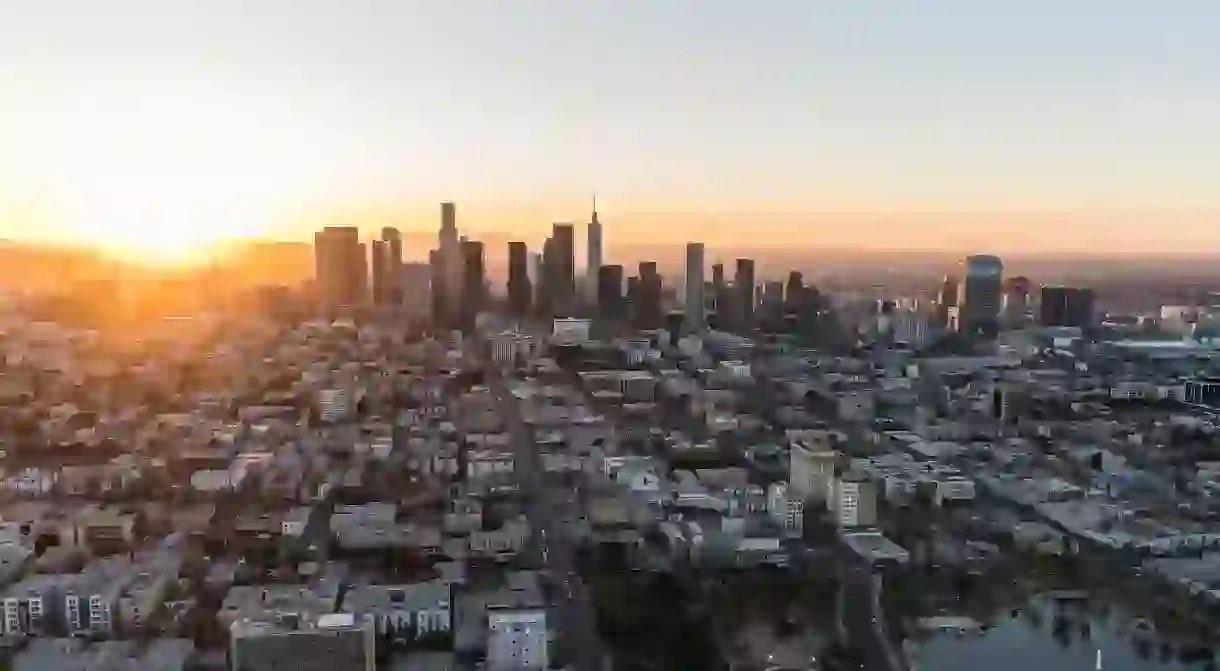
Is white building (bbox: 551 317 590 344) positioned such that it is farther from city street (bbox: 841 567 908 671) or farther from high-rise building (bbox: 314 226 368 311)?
city street (bbox: 841 567 908 671)

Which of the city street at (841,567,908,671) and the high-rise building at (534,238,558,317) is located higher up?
the high-rise building at (534,238,558,317)

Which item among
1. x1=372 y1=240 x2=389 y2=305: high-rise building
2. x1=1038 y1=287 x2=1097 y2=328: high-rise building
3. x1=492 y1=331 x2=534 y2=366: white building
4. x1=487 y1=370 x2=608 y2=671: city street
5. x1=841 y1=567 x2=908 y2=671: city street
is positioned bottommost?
x1=841 y1=567 x2=908 y2=671: city street

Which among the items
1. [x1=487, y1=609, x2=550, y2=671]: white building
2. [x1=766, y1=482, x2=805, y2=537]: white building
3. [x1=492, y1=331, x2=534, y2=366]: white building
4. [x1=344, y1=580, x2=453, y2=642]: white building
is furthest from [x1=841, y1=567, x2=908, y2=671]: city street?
[x1=492, y1=331, x2=534, y2=366]: white building

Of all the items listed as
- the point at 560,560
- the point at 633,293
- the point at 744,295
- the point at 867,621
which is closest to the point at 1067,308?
the point at 744,295

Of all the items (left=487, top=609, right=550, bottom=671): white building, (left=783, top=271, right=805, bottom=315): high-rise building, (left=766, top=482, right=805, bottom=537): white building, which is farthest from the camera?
(left=783, top=271, right=805, bottom=315): high-rise building

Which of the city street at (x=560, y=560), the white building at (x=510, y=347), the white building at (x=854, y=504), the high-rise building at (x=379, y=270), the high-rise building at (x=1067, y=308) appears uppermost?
the high-rise building at (x=379, y=270)

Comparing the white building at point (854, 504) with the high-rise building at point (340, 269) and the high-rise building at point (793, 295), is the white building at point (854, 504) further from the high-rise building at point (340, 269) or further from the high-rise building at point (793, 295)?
the high-rise building at point (340, 269)

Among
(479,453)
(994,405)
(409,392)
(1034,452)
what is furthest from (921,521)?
(409,392)

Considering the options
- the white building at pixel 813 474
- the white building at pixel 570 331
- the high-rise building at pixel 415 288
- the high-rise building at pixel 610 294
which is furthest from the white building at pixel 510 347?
the white building at pixel 813 474

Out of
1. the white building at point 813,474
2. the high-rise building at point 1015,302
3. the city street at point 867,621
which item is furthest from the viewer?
the high-rise building at point 1015,302
